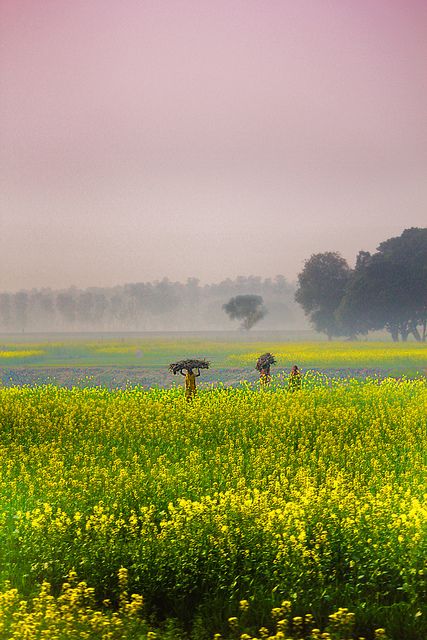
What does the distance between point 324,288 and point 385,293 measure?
13.0 m

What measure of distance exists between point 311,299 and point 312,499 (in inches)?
3570

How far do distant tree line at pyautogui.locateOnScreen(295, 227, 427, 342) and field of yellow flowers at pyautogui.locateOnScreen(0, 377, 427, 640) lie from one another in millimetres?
73365

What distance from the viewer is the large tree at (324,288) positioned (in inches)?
3875

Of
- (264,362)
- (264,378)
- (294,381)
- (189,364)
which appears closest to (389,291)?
(264,362)

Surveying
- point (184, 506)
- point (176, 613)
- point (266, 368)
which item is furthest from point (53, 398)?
point (176, 613)

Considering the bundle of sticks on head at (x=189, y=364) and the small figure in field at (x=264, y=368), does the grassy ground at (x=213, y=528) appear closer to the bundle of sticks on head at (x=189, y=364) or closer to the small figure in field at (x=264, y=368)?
the bundle of sticks on head at (x=189, y=364)

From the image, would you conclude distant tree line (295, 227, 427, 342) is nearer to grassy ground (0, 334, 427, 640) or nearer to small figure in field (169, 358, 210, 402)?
small figure in field (169, 358, 210, 402)

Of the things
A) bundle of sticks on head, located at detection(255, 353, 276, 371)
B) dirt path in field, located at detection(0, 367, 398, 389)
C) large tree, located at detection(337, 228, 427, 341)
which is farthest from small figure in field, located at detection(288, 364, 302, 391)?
large tree, located at detection(337, 228, 427, 341)

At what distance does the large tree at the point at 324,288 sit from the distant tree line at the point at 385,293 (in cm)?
13

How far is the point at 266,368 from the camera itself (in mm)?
30219

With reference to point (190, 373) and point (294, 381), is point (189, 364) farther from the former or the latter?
point (294, 381)

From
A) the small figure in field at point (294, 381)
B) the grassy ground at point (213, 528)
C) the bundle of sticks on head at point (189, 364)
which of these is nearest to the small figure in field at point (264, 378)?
the small figure in field at point (294, 381)

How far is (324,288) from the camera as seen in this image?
327 feet

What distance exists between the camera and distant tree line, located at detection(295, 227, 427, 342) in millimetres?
88500
